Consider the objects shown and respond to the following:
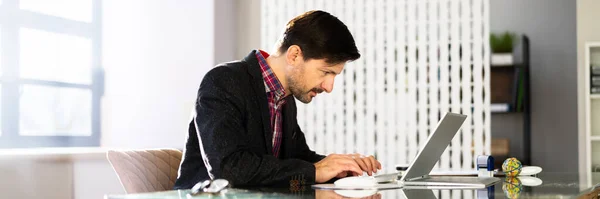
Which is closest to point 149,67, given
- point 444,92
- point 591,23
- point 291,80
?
point 444,92

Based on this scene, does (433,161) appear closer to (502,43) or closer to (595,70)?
(595,70)

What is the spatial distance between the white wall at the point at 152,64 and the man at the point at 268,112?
3.35m

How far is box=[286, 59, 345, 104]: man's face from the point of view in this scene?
2389 millimetres

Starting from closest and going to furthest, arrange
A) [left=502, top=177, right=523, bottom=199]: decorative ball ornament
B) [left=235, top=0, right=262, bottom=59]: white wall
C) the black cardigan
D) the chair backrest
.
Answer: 1. [left=502, top=177, right=523, bottom=199]: decorative ball ornament
2. the black cardigan
3. the chair backrest
4. [left=235, top=0, right=262, bottom=59]: white wall

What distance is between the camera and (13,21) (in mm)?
4988

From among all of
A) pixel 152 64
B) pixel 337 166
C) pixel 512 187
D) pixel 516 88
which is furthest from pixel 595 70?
pixel 337 166

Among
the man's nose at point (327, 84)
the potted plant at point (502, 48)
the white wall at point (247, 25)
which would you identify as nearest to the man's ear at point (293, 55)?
the man's nose at point (327, 84)

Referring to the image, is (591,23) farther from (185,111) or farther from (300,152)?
(300,152)

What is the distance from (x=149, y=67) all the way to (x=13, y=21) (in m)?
1.18

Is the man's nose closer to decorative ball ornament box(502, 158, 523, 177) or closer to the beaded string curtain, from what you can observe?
decorative ball ornament box(502, 158, 523, 177)

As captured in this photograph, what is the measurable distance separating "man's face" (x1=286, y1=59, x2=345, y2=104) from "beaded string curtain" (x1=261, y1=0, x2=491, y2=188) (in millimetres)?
3415

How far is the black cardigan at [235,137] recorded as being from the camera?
6.94 ft

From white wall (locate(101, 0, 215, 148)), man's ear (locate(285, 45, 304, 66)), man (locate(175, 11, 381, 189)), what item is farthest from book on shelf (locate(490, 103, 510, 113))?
man's ear (locate(285, 45, 304, 66))

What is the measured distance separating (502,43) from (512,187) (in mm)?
6252
